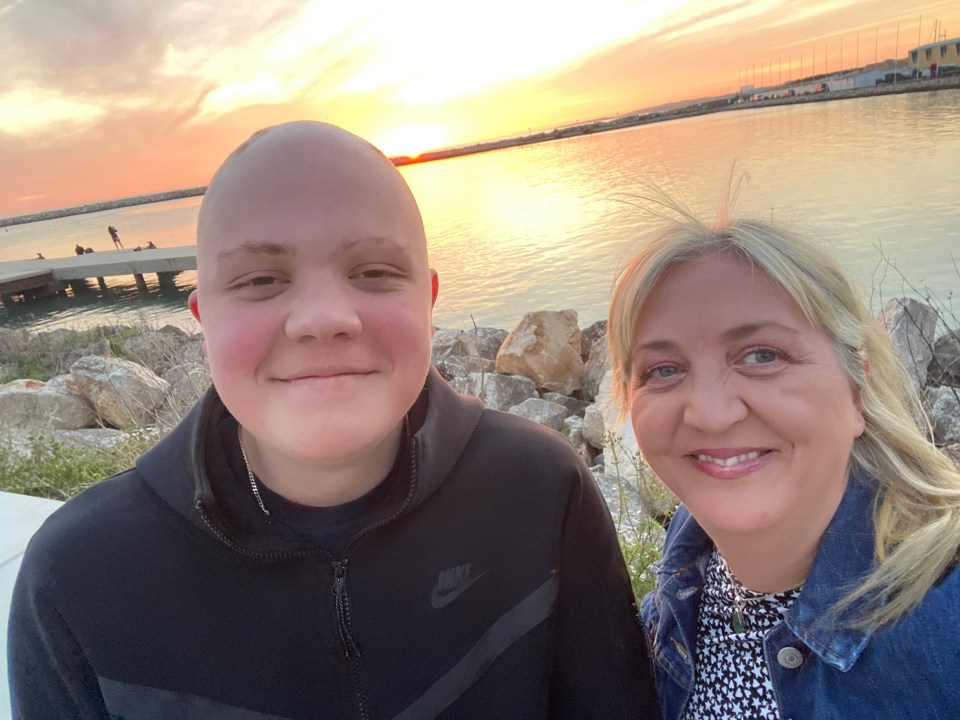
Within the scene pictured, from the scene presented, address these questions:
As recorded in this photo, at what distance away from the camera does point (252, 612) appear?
4.52ft

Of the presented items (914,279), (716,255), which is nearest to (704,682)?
(716,255)

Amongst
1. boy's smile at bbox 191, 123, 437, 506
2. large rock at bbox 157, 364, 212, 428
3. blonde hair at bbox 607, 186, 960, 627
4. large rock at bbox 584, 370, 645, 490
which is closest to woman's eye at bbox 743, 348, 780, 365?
blonde hair at bbox 607, 186, 960, 627

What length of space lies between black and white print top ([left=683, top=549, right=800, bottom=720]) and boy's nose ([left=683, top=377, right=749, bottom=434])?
1.71ft

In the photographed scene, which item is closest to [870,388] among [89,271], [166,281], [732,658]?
[732,658]

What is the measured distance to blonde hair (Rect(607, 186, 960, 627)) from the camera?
1.37m

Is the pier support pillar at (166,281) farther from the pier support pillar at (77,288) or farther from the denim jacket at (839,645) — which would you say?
the denim jacket at (839,645)

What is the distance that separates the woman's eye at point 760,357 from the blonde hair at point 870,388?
0.14m

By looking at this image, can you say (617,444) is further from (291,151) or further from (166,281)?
(166,281)

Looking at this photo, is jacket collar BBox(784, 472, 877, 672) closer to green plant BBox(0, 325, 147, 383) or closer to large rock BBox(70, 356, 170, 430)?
large rock BBox(70, 356, 170, 430)

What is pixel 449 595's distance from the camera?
1.49m

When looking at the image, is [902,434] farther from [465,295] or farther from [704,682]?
[465,295]

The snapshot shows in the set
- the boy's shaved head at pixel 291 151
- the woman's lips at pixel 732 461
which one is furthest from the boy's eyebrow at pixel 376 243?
the woman's lips at pixel 732 461

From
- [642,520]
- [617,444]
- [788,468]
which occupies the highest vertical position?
[788,468]

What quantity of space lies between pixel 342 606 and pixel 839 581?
47.9 inches
